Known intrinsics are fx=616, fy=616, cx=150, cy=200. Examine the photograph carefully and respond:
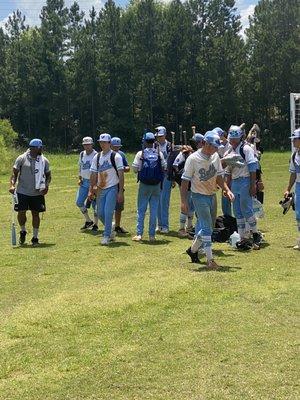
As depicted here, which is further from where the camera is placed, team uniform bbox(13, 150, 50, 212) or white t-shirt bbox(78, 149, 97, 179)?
white t-shirt bbox(78, 149, 97, 179)

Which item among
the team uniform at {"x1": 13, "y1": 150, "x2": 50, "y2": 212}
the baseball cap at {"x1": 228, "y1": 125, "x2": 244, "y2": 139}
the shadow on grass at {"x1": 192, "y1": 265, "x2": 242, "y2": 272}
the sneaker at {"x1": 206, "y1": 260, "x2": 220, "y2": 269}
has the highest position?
the baseball cap at {"x1": 228, "y1": 125, "x2": 244, "y2": 139}

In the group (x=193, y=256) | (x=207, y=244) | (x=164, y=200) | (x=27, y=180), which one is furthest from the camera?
(x=164, y=200)

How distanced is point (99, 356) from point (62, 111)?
63.7m

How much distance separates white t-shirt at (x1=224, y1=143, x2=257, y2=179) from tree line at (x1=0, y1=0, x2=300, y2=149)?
4661 cm

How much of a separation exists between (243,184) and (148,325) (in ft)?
14.3

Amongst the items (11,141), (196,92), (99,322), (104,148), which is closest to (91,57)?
(196,92)

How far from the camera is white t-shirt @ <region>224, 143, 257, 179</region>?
32.0ft

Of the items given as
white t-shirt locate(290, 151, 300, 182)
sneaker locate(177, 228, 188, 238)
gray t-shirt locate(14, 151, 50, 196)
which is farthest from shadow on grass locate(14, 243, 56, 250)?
white t-shirt locate(290, 151, 300, 182)

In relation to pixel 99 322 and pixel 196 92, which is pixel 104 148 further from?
pixel 196 92

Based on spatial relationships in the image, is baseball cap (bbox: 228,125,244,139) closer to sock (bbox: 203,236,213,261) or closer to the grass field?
the grass field

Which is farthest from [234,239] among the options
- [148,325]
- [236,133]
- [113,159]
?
[148,325]

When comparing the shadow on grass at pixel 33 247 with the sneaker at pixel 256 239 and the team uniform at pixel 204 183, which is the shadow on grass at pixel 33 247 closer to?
the sneaker at pixel 256 239

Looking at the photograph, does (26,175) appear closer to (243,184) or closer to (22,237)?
(22,237)

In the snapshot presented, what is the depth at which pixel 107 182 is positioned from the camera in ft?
35.4
